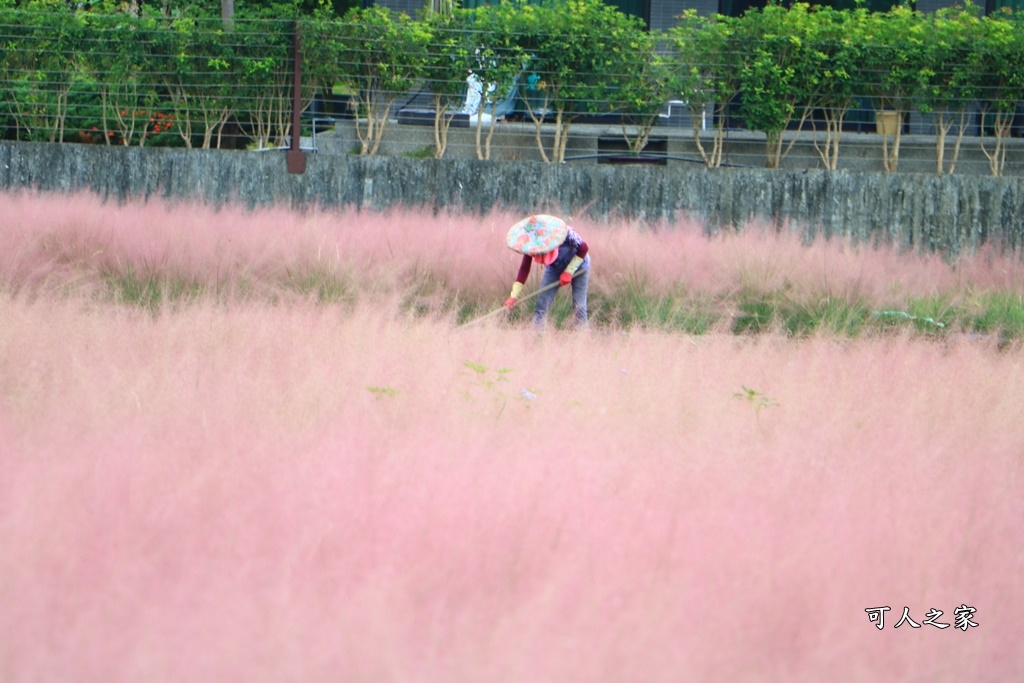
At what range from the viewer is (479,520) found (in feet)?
10.8

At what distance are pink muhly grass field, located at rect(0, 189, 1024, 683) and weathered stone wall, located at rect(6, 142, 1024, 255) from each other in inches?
247

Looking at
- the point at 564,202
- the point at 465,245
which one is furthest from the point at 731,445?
the point at 564,202

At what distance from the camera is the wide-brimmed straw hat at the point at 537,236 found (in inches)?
299

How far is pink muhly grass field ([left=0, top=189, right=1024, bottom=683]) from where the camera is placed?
2715 mm

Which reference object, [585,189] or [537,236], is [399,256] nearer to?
[537,236]

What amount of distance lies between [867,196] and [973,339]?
14.6ft

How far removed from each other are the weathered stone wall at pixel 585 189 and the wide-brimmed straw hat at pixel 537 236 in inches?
150

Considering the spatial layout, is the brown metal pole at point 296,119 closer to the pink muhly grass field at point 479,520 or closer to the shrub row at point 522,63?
the shrub row at point 522,63

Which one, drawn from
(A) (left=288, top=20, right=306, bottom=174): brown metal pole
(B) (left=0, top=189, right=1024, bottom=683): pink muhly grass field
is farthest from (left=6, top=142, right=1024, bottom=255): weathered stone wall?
(B) (left=0, top=189, right=1024, bottom=683): pink muhly grass field

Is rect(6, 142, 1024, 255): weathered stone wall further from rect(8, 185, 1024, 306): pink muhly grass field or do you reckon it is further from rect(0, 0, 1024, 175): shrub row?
rect(8, 185, 1024, 306): pink muhly grass field

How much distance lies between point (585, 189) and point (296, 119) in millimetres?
3095

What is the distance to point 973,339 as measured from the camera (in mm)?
7414

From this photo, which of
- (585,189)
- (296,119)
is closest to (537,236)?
(585,189)

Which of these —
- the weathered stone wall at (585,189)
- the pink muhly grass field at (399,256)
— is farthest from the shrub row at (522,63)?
the pink muhly grass field at (399,256)
